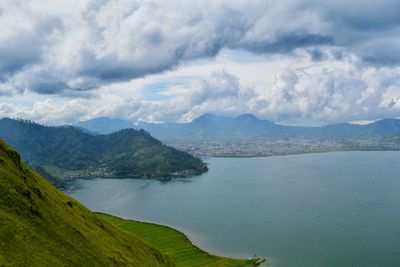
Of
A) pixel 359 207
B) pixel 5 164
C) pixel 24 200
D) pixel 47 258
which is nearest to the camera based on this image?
pixel 47 258

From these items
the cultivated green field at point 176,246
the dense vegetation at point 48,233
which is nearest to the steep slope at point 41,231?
the dense vegetation at point 48,233

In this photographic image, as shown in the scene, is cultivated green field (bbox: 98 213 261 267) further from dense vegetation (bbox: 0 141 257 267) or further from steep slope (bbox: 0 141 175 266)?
steep slope (bbox: 0 141 175 266)

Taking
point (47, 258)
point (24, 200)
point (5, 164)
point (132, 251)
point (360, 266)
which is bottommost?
point (360, 266)

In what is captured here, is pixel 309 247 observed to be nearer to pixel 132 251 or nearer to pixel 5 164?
pixel 132 251

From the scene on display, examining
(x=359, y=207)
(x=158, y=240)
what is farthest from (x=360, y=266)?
(x=359, y=207)

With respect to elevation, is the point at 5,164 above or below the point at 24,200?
above

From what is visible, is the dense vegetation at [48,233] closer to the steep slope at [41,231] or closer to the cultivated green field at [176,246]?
the steep slope at [41,231]

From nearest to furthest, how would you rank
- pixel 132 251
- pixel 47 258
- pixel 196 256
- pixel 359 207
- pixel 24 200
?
pixel 47 258 < pixel 24 200 < pixel 132 251 < pixel 196 256 < pixel 359 207
